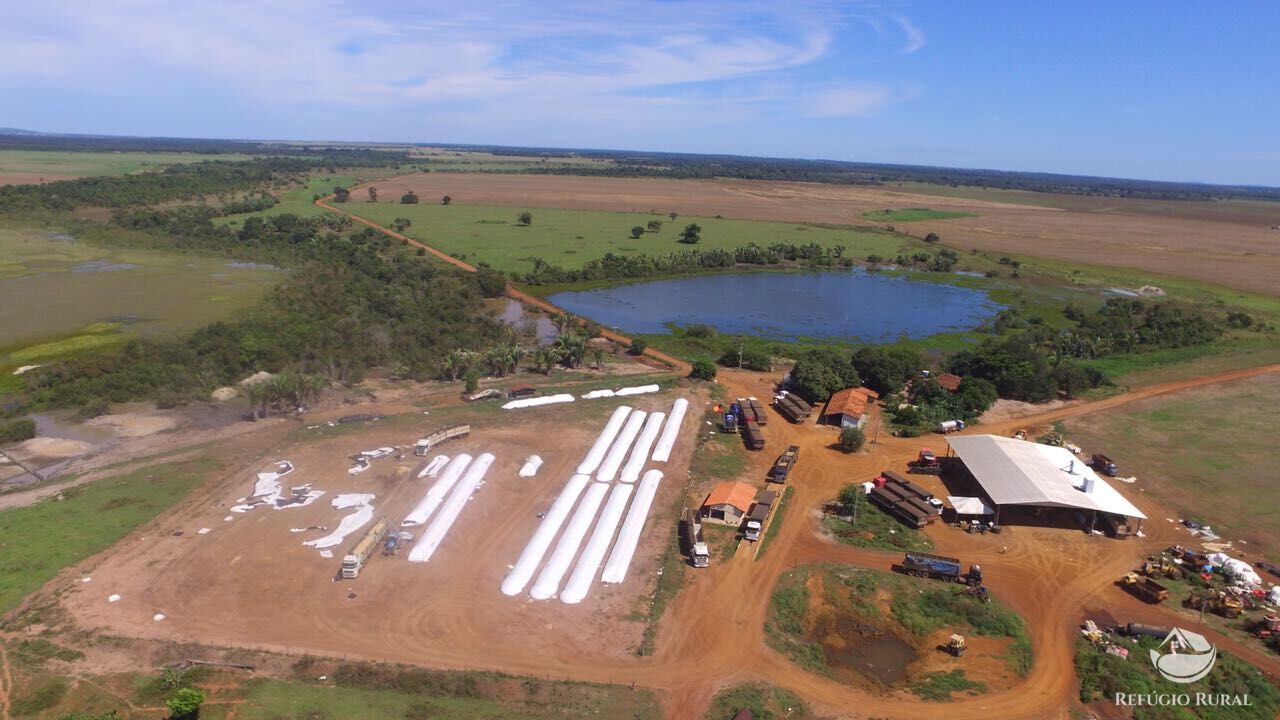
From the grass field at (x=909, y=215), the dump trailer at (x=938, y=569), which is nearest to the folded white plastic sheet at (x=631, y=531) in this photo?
the dump trailer at (x=938, y=569)

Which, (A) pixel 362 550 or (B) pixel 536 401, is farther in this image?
(B) pixel 536 401

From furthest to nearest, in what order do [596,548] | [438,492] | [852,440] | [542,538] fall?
[852,440]
[438,492]
[542,538]
[596,548]

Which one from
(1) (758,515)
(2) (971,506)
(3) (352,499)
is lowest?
(3) (352,499)

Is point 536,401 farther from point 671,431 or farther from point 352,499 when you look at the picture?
point 352,499

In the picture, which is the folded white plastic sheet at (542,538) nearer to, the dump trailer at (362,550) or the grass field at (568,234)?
the dump trailer at (362,550)

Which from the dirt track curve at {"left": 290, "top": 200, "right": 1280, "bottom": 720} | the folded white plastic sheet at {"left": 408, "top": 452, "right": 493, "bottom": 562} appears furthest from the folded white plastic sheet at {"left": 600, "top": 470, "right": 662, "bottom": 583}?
the folded white plastic sheet at {"left": 408, "top": 452, "right": 493, "bottom": 562}

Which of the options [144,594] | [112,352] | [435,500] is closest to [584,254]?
[112,352]

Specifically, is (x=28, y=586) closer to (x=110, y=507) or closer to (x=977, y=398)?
(x=110, y=507)

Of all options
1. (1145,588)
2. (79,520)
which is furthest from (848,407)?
(79,520)

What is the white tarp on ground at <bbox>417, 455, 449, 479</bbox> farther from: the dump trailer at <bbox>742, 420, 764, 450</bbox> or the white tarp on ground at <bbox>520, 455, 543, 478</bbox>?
the dump trailer at <bbox>742, 420, 764, 450</bbox>
